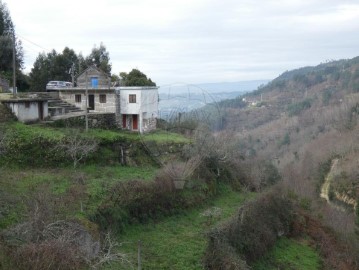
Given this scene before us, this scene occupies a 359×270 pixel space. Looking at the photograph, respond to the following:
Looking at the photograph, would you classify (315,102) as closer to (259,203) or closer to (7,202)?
(259,203)

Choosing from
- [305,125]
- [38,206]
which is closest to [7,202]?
[38,206]

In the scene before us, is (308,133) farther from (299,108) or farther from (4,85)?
(4,85)

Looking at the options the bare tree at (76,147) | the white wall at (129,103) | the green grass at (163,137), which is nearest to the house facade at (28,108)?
the bare tree at (76,147)

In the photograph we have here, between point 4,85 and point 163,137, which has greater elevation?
point 4,85

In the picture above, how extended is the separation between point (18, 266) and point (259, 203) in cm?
1472

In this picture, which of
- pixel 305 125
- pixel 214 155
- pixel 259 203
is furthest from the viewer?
pixel 305 125

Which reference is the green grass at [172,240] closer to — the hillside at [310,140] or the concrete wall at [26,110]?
the concrete wall at [26,110]

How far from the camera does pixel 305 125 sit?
93.8 meters

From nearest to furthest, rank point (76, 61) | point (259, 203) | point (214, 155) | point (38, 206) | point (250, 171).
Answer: point (38, 206), point (259, 203), point (214, 155), point (250, 171), point (76, 61)

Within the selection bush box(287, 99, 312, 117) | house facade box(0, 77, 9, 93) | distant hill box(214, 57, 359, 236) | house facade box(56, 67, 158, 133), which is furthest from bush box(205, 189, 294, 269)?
bush box(287, 99, 312, 117)

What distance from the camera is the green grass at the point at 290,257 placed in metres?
19.1

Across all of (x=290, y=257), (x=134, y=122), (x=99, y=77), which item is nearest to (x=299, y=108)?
(x=99, y=77)

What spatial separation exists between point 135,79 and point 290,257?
1720 cm

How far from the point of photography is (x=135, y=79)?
105ft
